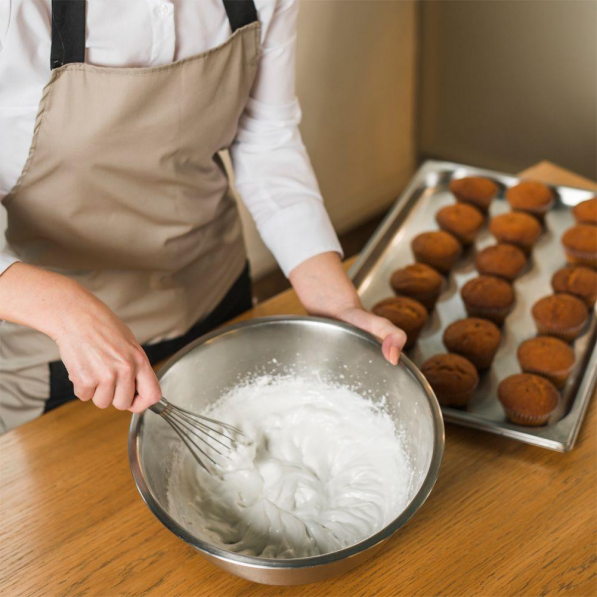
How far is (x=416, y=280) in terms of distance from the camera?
1485 millimetres

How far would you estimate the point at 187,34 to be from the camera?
1.11 metres

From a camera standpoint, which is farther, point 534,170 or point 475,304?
point 534,170

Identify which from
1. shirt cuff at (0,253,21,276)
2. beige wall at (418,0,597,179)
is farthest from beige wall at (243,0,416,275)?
shirt cuff at (0,253,21,276)

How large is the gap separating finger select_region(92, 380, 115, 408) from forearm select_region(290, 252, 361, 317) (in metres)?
0.45

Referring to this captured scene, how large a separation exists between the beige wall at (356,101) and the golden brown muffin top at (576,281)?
1384 mm

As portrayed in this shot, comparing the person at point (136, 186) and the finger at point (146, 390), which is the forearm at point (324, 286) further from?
the finger at point (146, 390)

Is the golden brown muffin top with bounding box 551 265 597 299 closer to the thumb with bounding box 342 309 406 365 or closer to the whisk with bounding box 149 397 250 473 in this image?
the thumb with bounding box 342 309 406 365

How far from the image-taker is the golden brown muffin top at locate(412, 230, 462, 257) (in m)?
1.58

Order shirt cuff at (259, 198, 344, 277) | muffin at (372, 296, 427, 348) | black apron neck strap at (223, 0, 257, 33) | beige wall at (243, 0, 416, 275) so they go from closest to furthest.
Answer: black apron neck strap at (223, 0, 257, 33), shirt cuff at (259, 198, 344, 277), muffin at (372, 296, 427, 348), beige wall at (243, 0, 416, 275)

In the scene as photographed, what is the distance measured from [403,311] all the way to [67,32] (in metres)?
0.77

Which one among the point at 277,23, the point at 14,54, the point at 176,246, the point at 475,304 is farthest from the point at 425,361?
the point at 14,54

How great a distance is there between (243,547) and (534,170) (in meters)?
1.39

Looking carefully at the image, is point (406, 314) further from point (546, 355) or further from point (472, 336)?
point (546, 355)

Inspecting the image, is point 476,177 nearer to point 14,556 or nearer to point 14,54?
point 14,54
